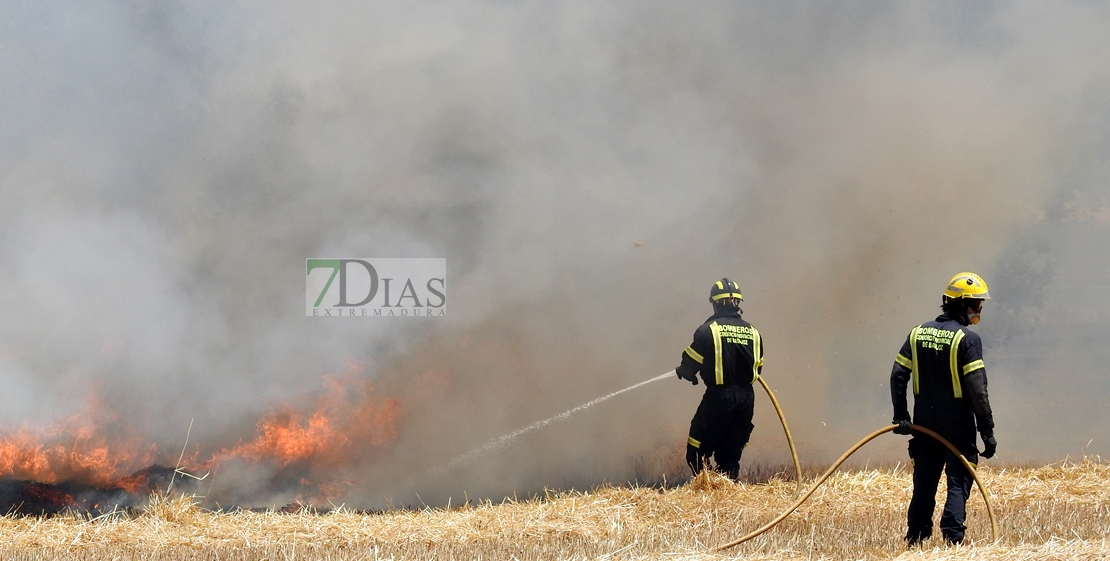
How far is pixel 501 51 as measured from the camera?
412 inches

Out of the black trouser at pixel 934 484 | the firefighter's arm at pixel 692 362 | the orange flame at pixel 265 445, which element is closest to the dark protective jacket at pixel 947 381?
the black trouser at pixel 934 484

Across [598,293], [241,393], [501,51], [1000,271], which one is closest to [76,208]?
[241,393]

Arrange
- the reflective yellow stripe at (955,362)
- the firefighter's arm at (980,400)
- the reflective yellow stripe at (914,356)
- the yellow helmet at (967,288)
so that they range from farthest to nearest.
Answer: the reflective yellow stripe at (914,356)
the yellow helmet at (967,288)
the reflective yellow stripe at (955,362)
the firefighter's arm at (980,400)

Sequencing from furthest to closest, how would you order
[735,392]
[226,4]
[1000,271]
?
1. [1000,271]
2. [226,4]
3. [735,392]

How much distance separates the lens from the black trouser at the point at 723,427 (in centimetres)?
799

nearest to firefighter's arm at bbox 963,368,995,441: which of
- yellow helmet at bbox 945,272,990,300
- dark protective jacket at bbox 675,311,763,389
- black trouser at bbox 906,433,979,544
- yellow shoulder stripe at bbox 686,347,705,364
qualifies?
black trouser at bbox 906,433,979,544

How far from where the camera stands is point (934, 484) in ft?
19.5

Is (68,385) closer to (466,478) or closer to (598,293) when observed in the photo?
(466,478)


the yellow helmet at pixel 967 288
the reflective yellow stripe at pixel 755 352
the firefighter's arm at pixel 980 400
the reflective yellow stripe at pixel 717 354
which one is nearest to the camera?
the firefighter's arm at pixel 980 400

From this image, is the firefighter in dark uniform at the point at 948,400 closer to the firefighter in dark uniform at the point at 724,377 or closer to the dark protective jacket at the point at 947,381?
the dark protective jacket at the point at 947,381

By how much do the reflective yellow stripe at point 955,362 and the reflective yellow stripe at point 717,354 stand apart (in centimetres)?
239

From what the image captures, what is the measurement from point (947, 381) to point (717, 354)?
7.72 ft

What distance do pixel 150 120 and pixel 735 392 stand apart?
661 centimetres

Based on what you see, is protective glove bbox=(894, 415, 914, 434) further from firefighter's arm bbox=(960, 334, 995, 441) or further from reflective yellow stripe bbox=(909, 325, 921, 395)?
firefighter's arm bbox=(960, 334, 995, 441)
